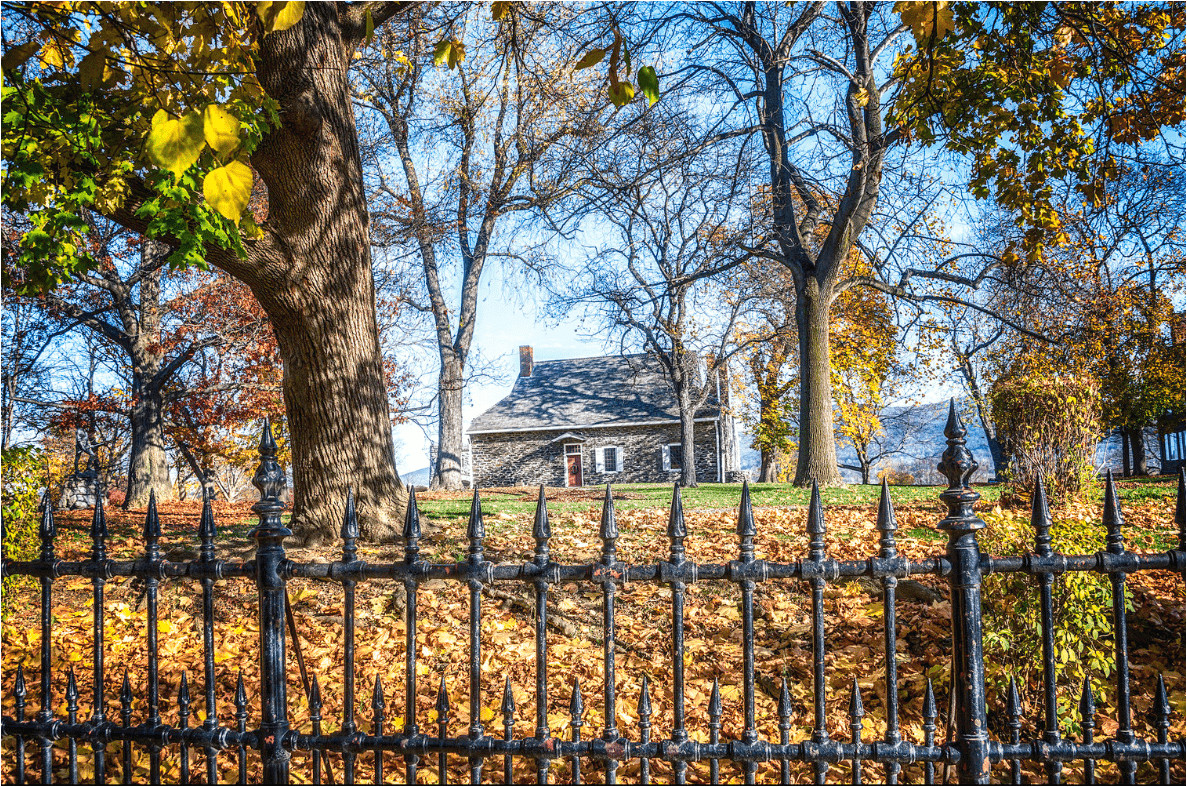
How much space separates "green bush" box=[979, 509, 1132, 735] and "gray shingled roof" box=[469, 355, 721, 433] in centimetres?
2631

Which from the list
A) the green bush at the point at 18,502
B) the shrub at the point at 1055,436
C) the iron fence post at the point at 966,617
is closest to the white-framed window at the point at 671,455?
the shrub at the point at 1055,436

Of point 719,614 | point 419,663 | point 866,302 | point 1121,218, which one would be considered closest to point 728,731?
point 719,614

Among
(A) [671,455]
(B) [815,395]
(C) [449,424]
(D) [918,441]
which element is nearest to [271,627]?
(B) [815,395]

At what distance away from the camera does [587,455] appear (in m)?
32.1

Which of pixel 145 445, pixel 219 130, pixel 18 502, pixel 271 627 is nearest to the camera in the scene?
pixel 219 130

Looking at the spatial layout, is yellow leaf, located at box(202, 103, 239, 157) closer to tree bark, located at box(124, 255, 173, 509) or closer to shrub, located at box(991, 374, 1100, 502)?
shrub, located at box(991, 374, 1100, 502)

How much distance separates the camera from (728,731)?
3789 mm

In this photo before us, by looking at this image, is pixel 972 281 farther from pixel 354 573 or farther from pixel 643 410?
pixel 643 410

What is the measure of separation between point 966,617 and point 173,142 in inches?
118

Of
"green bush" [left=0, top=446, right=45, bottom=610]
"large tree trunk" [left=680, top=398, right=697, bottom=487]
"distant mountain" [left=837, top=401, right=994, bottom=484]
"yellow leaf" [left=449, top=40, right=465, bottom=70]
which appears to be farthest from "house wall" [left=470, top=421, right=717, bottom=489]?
"yellow leaf" [left=449, top=40, right=465, bottom=70]

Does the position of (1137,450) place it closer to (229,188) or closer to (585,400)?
(585,400)

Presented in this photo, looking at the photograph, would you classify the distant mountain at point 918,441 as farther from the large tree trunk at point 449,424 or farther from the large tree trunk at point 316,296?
the large tree trunk at point 316,296

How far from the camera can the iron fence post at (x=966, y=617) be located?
2.63 metres

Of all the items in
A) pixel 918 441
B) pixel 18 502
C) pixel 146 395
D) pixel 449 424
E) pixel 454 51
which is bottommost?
pixel 918 441
